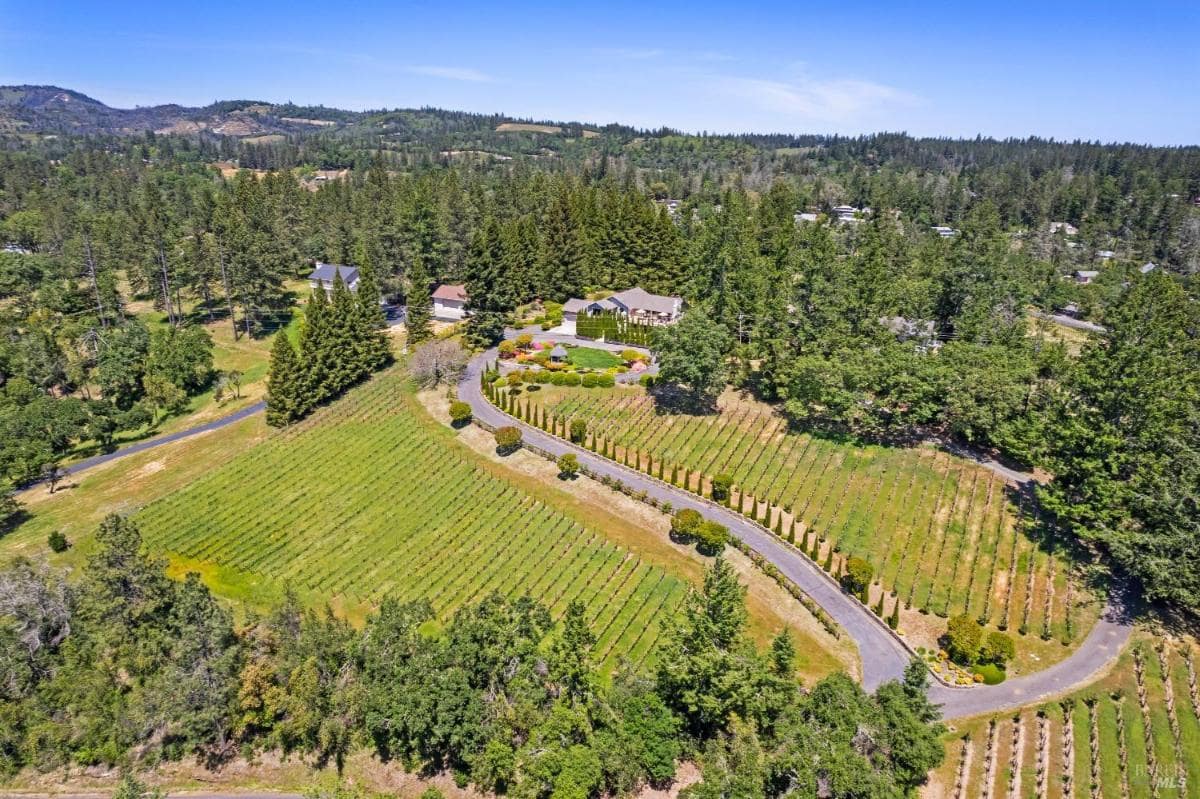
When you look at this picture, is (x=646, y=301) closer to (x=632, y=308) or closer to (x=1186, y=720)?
(x=632, y=308)

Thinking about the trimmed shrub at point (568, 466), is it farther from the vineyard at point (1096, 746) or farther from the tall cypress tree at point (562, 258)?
the tall cypress tree at point (562, 258)

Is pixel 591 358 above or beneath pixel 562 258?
beneath

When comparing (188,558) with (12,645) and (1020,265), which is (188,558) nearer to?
(12,645)

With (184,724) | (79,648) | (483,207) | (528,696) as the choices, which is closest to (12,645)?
(79,648)

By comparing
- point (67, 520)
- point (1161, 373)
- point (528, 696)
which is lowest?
point (67, 520)

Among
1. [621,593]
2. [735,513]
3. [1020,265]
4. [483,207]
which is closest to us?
[621,593]

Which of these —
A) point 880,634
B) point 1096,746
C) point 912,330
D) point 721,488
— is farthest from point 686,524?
point 912,330

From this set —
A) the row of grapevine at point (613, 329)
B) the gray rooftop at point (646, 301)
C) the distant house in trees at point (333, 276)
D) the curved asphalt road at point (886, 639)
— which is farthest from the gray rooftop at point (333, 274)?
the curved asphalt road at point (886, 639)
